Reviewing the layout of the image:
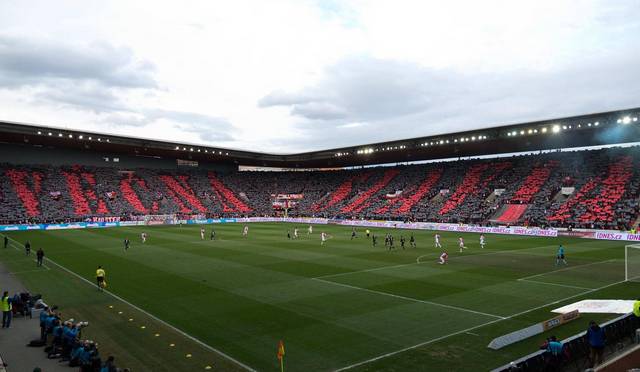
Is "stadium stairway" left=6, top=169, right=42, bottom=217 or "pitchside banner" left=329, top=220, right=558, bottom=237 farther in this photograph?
"stadium stairway" left=6, top=169, right=42, bottom=217

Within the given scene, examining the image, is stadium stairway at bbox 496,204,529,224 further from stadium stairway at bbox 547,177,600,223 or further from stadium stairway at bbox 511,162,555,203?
stadium stairway at bbox 547,177,600,223

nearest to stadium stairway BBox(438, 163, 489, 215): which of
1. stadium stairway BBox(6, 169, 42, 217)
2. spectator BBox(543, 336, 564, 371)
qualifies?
spectator BBox(543, 336, 564, 371)

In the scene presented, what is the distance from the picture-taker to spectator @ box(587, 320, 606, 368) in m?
12.4

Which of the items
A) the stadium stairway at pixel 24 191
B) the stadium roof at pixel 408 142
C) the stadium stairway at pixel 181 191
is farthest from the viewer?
the stadium stairway at pixel 181 191

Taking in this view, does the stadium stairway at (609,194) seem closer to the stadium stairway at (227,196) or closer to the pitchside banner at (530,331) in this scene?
the pitchside banner at (530,331)

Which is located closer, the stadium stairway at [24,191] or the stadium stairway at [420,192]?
the stadium stairway at [24,191]

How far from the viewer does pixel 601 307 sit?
61.9ft

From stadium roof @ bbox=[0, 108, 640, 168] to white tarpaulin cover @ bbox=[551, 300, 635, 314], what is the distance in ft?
127

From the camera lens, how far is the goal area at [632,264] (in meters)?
25.1

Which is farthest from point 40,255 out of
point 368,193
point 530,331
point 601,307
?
point 368,193

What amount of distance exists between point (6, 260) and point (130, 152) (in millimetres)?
58084

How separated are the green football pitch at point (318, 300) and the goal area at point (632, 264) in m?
0.59

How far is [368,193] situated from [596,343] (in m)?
76.7

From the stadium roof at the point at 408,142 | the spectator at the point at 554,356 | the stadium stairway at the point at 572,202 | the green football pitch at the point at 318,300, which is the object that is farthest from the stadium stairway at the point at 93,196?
the spectator at the point at 554,356
